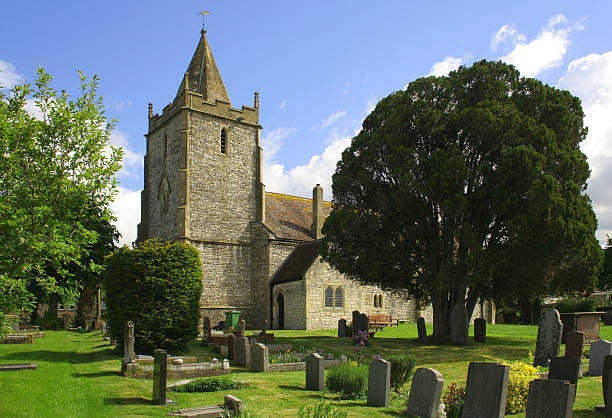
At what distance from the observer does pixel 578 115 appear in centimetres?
2153

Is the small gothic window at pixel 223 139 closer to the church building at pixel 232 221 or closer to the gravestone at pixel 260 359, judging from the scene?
the church building at pixel 232 221

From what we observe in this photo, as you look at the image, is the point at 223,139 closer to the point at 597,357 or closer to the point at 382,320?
the point at 382,320

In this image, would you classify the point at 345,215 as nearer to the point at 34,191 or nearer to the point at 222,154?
the point at 34,191

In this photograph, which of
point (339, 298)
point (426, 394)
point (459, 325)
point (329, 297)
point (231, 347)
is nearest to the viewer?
point (426, 394)

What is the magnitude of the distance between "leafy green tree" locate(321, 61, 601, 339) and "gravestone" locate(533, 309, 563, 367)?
4.01 meters

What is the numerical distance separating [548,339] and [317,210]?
22.9 m

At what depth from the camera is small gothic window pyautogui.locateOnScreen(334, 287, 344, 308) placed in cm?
3162

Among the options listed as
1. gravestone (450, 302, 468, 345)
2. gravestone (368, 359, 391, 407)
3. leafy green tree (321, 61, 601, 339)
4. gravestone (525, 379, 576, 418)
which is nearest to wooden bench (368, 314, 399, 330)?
leafy green tree (321, 61, 601, 339)

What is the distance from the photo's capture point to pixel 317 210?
119 feet

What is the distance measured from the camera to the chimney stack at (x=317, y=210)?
36.0 meters

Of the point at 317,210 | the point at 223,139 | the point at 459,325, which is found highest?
the point at 223,139

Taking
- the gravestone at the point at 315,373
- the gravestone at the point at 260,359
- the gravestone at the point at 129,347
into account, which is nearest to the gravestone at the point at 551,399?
the gravestone at the point at 315,373

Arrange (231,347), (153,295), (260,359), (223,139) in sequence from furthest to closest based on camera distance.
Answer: (223,139), (153,295), (231,347), (260,359)

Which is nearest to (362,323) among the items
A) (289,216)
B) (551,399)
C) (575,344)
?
(575,344)
